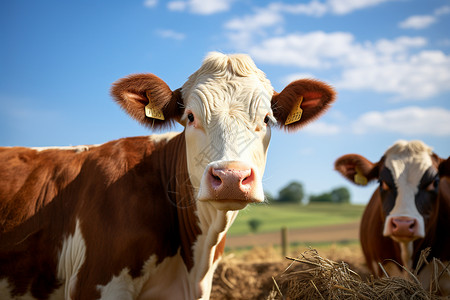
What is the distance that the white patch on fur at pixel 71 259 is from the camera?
382cm

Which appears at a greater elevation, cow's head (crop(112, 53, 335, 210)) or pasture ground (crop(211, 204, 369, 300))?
cow's head (crop(112, 53, 335, 210))

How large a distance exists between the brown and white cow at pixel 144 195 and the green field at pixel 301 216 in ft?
147

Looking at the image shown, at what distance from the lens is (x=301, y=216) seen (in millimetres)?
55156

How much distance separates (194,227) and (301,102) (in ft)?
5.73

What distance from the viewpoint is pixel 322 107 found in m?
4.53

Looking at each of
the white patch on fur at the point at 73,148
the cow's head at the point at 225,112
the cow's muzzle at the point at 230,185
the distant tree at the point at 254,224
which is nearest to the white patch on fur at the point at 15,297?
the white patch on fur at the point at 73,148

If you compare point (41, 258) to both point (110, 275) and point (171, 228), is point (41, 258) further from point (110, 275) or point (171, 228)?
point (171, 228)

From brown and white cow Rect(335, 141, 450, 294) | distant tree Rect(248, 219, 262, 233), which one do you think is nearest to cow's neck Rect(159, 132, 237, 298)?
brown and white cow Rect(335, 141, 450, 294)

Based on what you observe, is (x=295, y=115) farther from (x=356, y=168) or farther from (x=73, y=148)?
(x=356, y=168)

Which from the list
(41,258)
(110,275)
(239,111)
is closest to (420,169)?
(239,111)

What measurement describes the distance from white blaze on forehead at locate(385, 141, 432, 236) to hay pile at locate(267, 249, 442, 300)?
2437 millimetres

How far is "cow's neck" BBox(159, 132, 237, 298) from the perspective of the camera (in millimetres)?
3939

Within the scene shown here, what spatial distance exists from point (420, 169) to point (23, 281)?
544cm

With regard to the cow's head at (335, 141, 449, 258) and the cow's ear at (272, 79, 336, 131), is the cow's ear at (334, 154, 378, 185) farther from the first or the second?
the cow's ear at (272, 79, 336, 131)
